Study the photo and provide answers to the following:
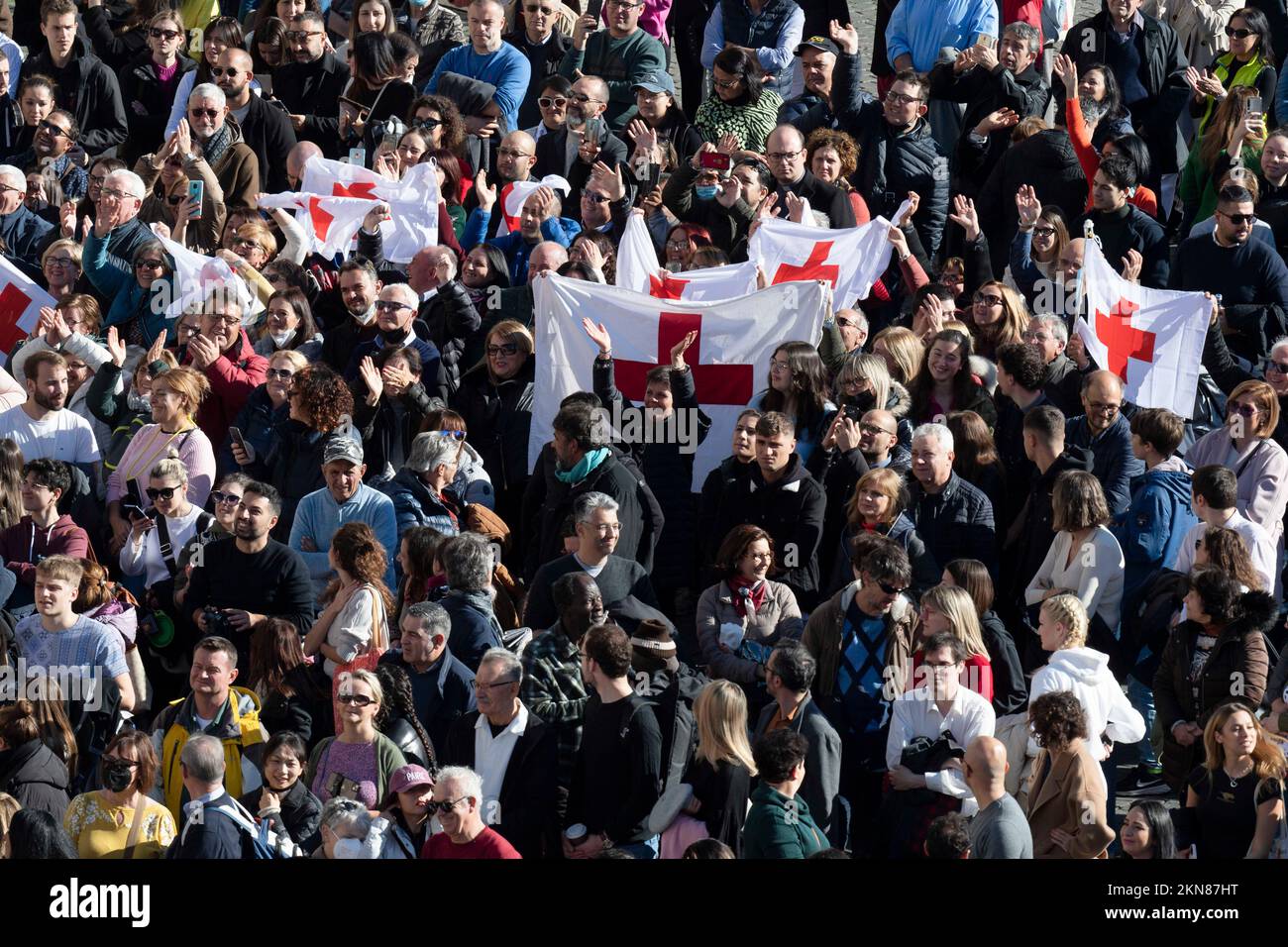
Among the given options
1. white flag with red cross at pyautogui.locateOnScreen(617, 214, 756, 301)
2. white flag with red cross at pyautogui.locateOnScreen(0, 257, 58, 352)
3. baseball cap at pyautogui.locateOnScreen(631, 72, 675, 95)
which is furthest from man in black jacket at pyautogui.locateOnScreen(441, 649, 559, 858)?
baseball cap at pyautogui.locateOnScreen(631, 72, 675, 95)

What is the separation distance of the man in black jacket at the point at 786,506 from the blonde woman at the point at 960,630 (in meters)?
1.37

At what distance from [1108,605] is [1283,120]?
6.66m

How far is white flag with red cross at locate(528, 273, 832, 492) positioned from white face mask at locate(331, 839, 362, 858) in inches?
161

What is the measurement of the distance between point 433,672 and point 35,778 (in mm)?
1669

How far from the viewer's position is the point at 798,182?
15.5 meters

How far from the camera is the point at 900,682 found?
10891mm

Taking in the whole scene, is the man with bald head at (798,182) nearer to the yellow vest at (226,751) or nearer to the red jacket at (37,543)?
the red jacket at (37,543)

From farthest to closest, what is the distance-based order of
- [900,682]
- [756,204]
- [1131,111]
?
[1131,111], [756,204], [900,682]

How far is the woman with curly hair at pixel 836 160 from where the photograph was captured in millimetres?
15547

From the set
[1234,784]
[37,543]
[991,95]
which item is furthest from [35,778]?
[991,95]

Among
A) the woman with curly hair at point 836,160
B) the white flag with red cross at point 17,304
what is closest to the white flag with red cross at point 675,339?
the woman with curly hair at point 836,160

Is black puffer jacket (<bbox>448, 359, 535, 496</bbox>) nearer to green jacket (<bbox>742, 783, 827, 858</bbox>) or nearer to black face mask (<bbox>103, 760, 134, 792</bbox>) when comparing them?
black face mask (<bbox>103, 760, 134, 792</bbox>)

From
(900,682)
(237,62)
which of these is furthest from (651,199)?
(900,682)
